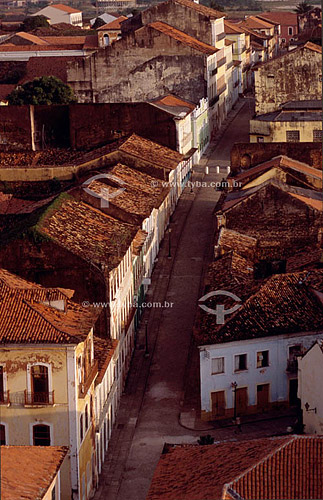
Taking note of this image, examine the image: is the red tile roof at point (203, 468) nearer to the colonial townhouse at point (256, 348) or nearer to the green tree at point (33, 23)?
the colonial townhouse at point (256, 348)

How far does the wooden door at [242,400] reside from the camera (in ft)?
149

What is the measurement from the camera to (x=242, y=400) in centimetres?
4547

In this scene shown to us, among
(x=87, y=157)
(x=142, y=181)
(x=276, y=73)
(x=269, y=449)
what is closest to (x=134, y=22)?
(x=276, y=73)

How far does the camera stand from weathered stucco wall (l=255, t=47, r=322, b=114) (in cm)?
7888

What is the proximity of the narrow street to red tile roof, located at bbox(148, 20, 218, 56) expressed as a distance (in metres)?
17.6

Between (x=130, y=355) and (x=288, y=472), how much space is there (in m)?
19.0

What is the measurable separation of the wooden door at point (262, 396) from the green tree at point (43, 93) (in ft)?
154

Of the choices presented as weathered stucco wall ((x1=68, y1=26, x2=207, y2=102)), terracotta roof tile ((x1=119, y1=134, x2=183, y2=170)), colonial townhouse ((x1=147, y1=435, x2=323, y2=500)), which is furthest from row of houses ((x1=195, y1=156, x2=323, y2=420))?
weathered stucco wall ((x1=68, y1=26, x2=207, y2=102))

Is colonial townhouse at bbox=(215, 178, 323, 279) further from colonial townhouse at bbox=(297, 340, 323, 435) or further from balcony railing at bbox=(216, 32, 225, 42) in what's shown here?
balcony railing at bbox=(216, 32, 225, 42)

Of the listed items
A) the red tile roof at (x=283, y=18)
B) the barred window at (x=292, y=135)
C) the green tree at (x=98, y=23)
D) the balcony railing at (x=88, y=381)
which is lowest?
the green tree at (x=98, y=23)

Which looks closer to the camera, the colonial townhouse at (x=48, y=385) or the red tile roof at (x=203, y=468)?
the red tile roof at (x=203, y=468)

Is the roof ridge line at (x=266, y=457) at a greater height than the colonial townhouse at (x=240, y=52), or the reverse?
→ the roof ridge line at (x=266, y=457)

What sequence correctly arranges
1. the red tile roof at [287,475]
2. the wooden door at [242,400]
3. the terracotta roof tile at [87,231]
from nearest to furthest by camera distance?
the red tile roof at [287,475] < the wooden door at [242,400] < the terracotta roof tile at [87,231]

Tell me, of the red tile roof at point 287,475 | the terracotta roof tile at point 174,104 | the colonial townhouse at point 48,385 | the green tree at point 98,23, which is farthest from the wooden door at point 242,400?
the green tree at point 98,23
